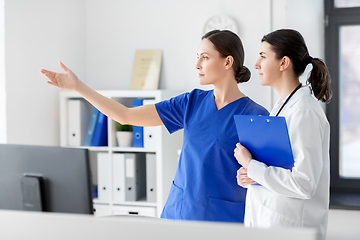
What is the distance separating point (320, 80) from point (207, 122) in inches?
18.1

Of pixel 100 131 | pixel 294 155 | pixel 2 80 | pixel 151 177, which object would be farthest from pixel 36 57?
pixel 294 155

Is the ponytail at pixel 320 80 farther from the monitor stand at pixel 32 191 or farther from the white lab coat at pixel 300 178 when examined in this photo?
the monitor stand at pixel 32 191

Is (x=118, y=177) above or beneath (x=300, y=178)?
beneath

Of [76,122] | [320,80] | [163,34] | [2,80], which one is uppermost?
[163,34]

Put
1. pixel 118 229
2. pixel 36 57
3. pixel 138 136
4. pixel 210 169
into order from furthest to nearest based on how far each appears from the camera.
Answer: pixel 138 136
pixel 36 57
pixel 210 169
pixel 118 229

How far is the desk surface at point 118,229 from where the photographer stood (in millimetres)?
450

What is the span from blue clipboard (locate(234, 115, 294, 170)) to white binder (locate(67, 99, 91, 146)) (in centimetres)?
205

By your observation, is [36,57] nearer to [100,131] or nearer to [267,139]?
[100,131]

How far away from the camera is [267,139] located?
1.18 m

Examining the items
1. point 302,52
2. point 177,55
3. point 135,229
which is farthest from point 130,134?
point 135,229

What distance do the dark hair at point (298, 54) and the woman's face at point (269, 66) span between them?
1 centimetres

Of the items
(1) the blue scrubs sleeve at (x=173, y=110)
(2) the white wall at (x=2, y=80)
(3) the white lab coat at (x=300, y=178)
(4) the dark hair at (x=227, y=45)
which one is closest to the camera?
(3) the white lab coat at (x=300, y=178)

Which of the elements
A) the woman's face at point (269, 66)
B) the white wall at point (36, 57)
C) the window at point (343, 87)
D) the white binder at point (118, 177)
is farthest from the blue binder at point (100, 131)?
the woman's face at point (269, 66)

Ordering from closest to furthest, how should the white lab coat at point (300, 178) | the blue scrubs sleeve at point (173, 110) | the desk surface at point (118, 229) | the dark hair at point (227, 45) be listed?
the desk surface at point (118, 229) < the white lab coat at point (300, 178) < the dark hair at point (227, 45) < the blue scrubs sleeve at point (173, 110)
